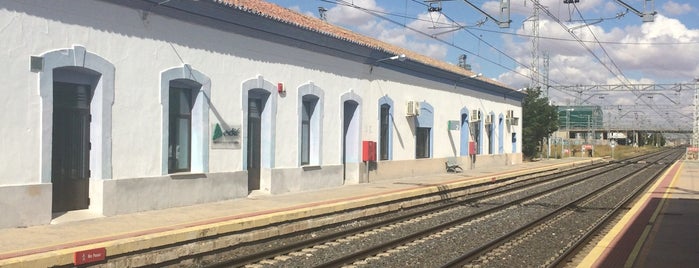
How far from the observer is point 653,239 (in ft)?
32.7

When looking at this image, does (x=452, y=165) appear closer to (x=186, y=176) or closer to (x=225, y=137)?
(x=225, y=137)

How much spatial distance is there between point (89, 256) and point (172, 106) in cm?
548

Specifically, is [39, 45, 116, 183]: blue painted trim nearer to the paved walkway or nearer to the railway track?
the paved walkway

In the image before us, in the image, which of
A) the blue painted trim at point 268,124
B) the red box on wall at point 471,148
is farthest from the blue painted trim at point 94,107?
the red box on wall at point 471,148

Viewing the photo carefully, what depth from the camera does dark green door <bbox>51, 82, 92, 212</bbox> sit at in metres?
10.2

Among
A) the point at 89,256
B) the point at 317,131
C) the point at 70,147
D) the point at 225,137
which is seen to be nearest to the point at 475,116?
the point at 317,131

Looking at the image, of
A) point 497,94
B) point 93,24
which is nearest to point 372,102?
point 93,24

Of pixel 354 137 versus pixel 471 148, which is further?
pixel 471 148

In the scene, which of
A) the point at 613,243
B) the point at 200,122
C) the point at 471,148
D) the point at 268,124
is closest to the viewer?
the point at 613,243

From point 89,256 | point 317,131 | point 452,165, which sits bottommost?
point 89,256

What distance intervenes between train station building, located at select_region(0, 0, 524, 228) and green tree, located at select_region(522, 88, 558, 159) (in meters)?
24.7

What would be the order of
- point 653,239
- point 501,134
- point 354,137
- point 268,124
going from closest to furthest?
point 653,239 < point 268,124 < point 354,137 < point 501,134

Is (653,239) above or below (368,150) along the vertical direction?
below

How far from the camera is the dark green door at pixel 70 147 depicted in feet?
33.6
